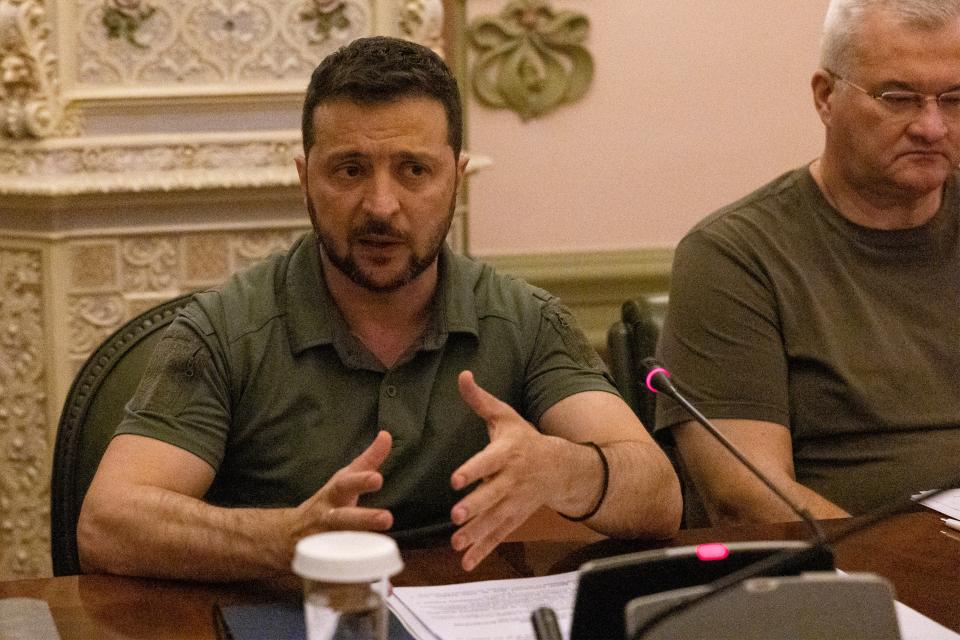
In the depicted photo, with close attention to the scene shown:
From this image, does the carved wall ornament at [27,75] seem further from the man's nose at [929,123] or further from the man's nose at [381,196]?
the man's nose at [929,123]

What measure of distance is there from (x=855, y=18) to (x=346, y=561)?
1.47 m

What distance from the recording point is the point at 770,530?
5.27 ft

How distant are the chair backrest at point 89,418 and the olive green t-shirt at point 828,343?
77 centimetres

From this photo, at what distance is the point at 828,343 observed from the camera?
6.66 ft

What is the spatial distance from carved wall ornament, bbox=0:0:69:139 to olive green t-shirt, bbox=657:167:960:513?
142 cm

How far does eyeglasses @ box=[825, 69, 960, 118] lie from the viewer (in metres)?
2.06

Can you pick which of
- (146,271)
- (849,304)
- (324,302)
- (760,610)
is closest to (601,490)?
(324,302)

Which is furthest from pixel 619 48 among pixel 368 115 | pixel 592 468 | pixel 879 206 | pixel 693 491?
pixel 592 468

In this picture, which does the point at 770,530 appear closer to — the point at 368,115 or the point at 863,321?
the point at 863,321

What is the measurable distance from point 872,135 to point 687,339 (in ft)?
1.42

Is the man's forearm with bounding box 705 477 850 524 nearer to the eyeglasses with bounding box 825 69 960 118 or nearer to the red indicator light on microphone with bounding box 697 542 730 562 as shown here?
the eyeglasses with bounding box 825 69 960 118

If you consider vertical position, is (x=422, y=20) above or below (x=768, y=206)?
above

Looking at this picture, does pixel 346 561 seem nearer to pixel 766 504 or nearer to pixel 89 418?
pixel 89 418

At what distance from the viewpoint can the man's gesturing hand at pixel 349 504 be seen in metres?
1.32
